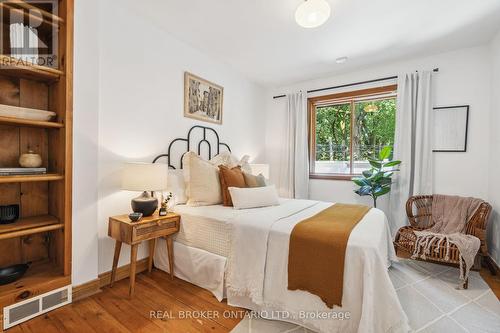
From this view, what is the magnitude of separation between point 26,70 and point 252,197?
2055mm

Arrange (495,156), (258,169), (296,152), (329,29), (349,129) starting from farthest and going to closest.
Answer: (296,152)
(349,129)
(258,169)
(495,156)
(329,29)

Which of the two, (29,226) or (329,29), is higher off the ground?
(329,29)

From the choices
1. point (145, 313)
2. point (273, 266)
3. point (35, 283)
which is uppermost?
point (273, 266)

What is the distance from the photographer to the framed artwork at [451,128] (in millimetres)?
2955

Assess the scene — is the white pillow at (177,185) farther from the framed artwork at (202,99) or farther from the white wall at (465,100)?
the white wall at (465,100)

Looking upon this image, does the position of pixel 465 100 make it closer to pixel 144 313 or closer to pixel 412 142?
pixel 412 142

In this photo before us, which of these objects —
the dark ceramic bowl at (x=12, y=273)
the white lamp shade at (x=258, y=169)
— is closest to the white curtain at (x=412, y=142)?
the white lamp shade at (x=258, y=169)

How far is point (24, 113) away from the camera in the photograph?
1.65m

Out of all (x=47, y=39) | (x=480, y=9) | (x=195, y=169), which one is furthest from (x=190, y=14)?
(x=480, y=9)

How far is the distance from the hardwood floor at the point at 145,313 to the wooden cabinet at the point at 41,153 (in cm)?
23

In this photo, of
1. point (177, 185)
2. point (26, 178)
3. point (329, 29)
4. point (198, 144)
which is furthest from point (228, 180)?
point (329, 29)

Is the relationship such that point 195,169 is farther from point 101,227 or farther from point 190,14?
point 190,14

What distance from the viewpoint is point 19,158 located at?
176cm

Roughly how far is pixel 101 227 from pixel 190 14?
87.2 inches
